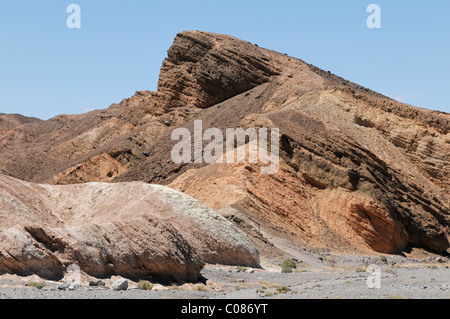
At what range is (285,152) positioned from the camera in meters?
48.2

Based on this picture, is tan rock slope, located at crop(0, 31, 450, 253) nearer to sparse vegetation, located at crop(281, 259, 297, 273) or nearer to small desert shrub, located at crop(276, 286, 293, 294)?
sparse vegetation, located at crop(281, 259, 297, 273)

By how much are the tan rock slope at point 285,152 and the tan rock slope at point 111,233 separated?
807cm

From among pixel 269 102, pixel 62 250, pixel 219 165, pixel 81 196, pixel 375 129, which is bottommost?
pixel 62 250

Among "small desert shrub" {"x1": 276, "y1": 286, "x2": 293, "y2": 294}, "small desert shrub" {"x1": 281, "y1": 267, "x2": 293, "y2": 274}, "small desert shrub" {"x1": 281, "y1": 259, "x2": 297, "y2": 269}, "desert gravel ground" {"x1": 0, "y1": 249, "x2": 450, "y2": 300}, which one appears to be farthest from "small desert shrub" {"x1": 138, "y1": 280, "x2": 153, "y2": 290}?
"small desert shrub" {"x1": 281, "y1": 259, "x2": 297, "y2": 269}

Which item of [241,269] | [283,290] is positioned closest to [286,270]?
[241,269]

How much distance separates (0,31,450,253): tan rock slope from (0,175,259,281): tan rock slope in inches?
318

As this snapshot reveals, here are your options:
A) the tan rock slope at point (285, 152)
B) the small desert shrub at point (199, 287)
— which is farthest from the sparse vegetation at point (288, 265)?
the small desert shrub at point (199, 287)

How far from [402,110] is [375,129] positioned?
167 inches

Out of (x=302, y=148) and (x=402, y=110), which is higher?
(x=402, y=110)
